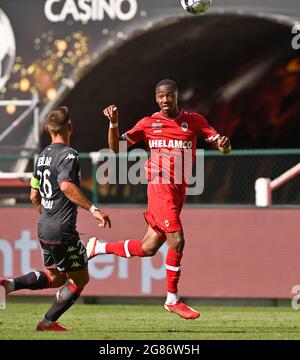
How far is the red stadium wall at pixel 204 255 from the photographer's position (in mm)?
15797

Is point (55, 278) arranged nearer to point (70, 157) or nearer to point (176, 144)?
point (70, 157)

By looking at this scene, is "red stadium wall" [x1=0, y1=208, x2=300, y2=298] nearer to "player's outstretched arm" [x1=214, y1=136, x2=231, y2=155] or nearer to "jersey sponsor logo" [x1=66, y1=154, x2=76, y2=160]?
"player's outstretched arm" [x1=214, y1=136, x2=231, y2=155]

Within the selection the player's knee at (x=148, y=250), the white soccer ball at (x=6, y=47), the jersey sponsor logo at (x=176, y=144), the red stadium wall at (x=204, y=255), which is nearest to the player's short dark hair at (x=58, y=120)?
the jersey sponsor logo at (x=176, y=144)

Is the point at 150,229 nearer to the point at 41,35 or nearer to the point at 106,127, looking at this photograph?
the point at 41,35

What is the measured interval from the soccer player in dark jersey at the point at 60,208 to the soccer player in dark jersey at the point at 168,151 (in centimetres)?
124

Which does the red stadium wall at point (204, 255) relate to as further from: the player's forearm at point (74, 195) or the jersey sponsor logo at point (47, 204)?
the player's forearm at point (74, 195)

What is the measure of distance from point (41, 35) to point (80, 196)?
1102 cm

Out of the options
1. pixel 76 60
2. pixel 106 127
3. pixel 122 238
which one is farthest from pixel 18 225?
pixel 106 127

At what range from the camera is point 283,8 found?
2012 cm

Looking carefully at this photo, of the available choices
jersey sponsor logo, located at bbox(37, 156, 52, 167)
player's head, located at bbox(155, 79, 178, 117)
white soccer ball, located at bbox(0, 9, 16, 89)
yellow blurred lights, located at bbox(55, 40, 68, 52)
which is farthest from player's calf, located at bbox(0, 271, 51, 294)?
white soccer ball, located at bbox(0, 9, 16, 89)

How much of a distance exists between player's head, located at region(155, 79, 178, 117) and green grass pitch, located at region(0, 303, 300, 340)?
7.43 feet

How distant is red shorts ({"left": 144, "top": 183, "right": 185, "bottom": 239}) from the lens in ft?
41.4

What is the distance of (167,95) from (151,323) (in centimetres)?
260

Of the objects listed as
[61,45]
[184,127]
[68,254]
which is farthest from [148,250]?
[61,45]
